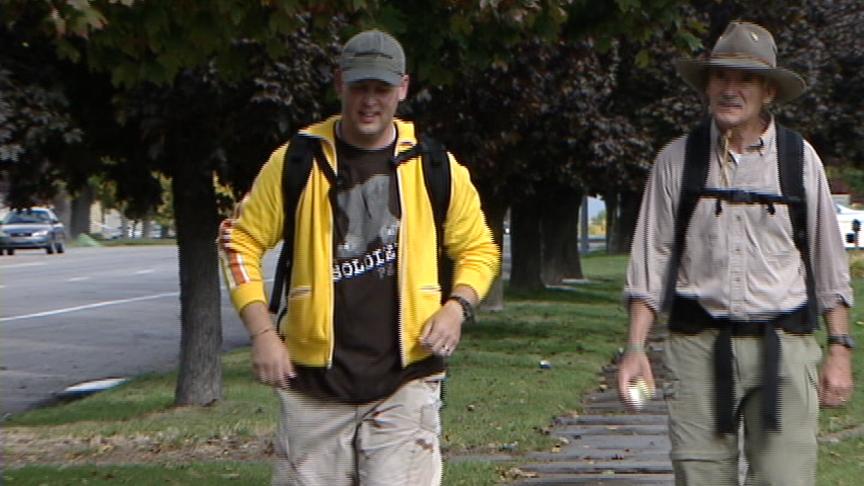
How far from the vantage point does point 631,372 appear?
5039 mm

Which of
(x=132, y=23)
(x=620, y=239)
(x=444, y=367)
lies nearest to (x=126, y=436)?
(x=132, y=23)

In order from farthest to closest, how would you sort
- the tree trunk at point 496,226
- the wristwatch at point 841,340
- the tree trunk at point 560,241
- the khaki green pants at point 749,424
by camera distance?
the tree trunk at point 560,241 → the tree trunk at point 496,226 → the wristwatch at point 841,340 → the khaki green pants at point 749,424

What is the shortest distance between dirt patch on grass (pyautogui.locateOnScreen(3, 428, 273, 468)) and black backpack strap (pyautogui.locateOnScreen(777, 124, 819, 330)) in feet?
18.6

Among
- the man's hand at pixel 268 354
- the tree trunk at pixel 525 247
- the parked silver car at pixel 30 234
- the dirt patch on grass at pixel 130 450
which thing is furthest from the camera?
the parked silver car at pixel 30 234

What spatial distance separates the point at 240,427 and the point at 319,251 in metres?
6.87

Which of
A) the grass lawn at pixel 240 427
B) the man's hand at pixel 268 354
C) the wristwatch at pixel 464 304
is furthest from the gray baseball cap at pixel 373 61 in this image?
the grass lawn at pixel 240 427

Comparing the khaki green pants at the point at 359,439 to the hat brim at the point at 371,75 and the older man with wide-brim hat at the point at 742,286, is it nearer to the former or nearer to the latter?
the older man with wide-brim hat at the point at 742,286

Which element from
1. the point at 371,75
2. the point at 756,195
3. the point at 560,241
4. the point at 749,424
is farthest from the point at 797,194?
the point at 560,241

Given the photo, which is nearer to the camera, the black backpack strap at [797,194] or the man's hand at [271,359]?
the man's hand at [271,359]

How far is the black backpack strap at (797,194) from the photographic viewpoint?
5.03 metres

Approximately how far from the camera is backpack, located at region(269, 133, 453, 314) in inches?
191

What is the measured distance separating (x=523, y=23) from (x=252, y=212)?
3.22 m

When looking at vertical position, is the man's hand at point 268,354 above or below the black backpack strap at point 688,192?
below

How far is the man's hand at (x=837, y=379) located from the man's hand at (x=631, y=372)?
Answer: 0.57 m
